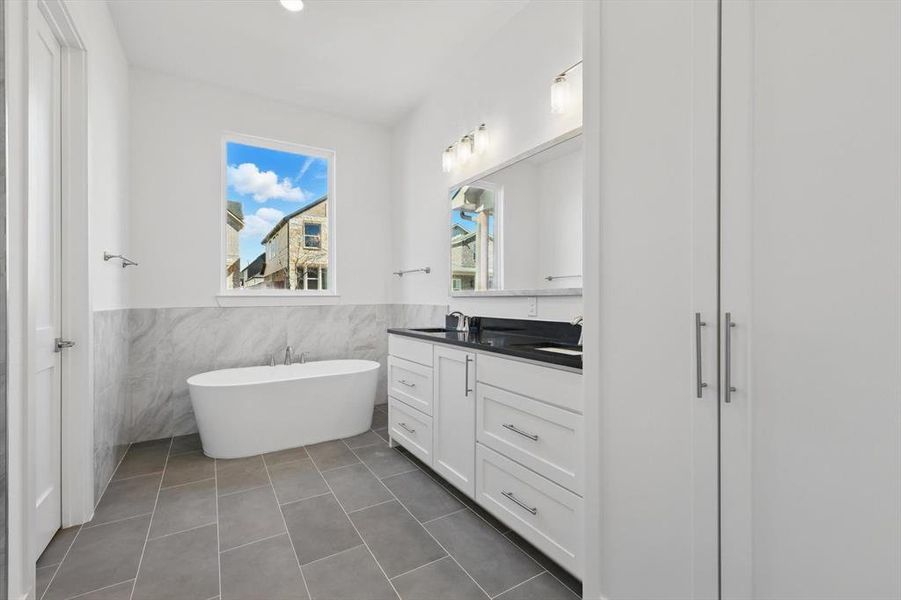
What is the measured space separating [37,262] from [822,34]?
255 centimetres

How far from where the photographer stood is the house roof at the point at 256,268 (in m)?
3.63

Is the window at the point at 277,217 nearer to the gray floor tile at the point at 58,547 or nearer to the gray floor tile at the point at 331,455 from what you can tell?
the gray floor tile at the point at 331,455

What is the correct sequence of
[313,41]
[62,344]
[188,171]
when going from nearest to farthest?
[62,344]
[313,41]
[188,171]

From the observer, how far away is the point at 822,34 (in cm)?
85

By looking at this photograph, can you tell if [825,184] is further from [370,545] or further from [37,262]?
[37,262]

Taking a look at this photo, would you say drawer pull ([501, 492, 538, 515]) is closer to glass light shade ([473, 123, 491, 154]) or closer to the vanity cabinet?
the vanity cabinet

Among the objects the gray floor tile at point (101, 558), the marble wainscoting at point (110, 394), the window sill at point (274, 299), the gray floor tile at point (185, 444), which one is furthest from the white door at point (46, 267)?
the window sill at point (274, 299)

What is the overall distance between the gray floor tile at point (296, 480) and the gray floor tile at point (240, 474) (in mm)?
72

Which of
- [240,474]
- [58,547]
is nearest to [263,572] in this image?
[58,547]

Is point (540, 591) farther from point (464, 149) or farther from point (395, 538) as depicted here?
point (464, 149)

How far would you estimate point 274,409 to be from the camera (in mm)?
2861

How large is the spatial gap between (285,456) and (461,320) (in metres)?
1.50

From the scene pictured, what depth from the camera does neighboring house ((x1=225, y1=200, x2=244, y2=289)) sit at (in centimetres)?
353

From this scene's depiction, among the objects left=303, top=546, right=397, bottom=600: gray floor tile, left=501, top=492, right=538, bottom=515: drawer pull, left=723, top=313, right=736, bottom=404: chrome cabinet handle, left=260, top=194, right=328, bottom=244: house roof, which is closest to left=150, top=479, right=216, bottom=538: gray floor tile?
left=303, top=546, right=397, bottom=600: gray floor tile
